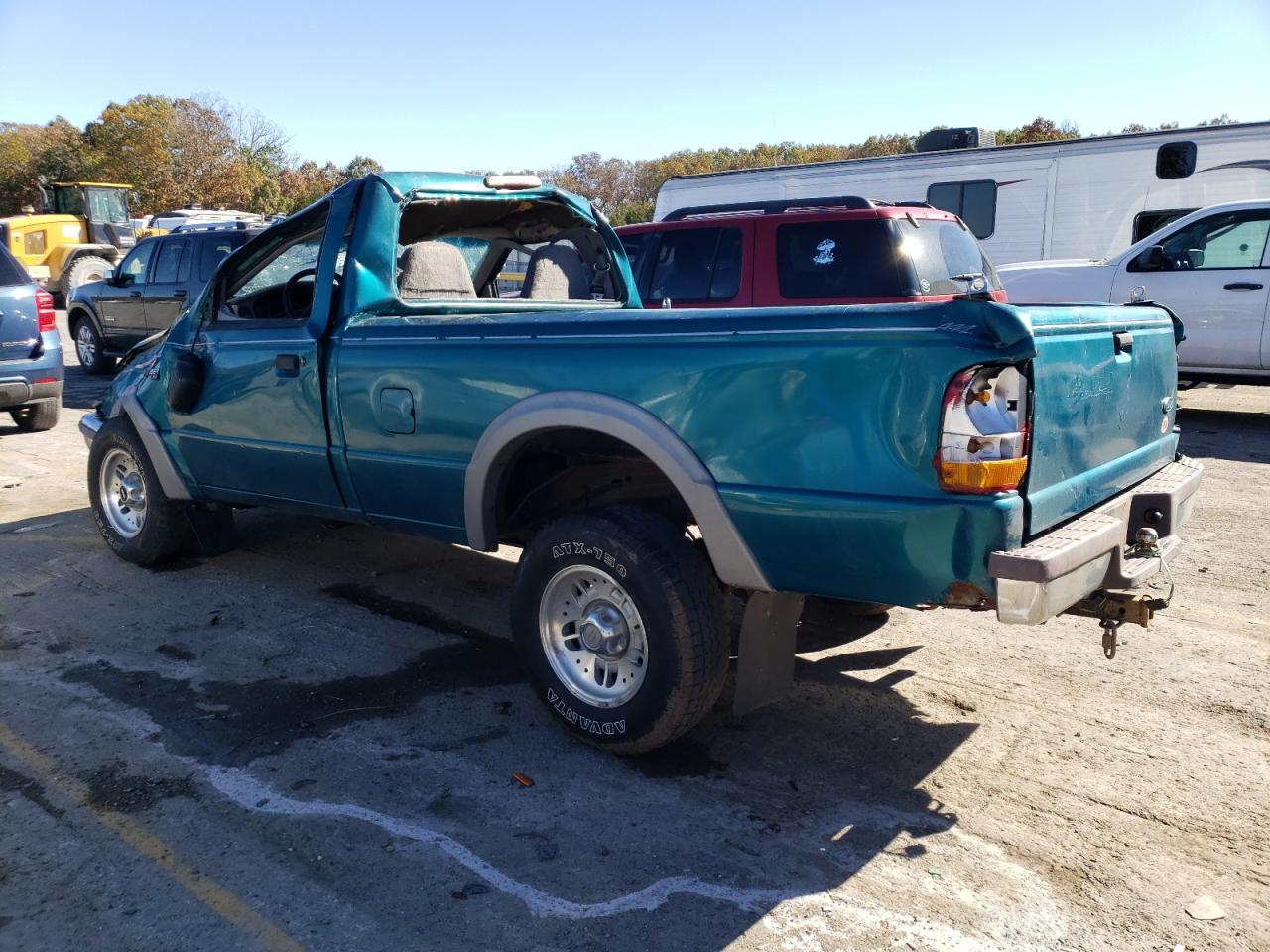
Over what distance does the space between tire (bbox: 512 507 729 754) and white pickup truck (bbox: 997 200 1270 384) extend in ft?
26.5

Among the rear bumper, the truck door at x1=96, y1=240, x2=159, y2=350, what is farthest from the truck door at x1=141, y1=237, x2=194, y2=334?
the rear bumper

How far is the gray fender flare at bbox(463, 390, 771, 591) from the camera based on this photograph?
336 centimetres

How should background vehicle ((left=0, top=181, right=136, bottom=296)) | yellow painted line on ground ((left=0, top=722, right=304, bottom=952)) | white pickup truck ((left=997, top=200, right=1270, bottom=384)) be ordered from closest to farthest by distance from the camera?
yellow painted line on ground ((left=0, top=722, right=304, bottom=952)), white pickup truck ((left=997, top=200, right=1270, bottom=384)), background vehicle ((left=0, top=181, right=136, bottom=296))

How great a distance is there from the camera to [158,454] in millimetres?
5617

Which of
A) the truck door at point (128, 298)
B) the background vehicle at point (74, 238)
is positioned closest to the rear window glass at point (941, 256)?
the truck door at point (128, 298)

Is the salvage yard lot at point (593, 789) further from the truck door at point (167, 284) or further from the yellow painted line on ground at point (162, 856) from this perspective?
the truck door at point (167, 284)

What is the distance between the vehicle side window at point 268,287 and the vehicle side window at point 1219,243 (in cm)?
877

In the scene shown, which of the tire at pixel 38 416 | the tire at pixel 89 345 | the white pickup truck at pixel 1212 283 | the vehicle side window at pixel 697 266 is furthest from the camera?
the tire at pixel 89 345

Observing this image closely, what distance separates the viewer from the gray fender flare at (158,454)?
559 centimetres

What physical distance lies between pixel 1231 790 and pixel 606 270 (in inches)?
152

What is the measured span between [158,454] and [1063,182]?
12.0 m

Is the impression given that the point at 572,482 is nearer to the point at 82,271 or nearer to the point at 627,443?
the point at 627,443

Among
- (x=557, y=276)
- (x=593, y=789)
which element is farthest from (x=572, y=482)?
(x=557, y=276)

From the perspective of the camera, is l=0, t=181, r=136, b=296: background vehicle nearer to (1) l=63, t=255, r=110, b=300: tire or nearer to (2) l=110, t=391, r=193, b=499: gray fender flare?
(1) l=63, t=255, r=110, b=300: tire
